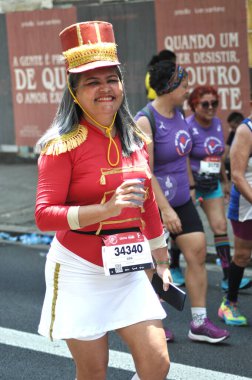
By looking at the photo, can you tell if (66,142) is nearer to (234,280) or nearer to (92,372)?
(92,372)

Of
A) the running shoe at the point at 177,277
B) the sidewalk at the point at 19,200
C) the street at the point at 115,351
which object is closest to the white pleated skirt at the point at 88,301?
the street at the point at 115,351

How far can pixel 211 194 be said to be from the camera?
747 cm

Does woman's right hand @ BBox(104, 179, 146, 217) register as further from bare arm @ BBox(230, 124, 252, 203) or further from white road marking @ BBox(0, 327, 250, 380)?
bare arm @ BBox(230, 124, 252, 203)

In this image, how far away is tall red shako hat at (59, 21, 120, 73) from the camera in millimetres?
3996

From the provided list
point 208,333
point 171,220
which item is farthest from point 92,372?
point 208,333

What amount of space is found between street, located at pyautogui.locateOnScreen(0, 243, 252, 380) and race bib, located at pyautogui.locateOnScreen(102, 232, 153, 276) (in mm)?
1602

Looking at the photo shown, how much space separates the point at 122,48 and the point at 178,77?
24.7 feet

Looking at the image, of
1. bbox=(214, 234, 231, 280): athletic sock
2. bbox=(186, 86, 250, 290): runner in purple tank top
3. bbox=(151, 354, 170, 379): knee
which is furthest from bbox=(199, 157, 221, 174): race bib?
bbox=(151, 354, 170, 379): knee

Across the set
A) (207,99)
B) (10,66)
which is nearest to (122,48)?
(10,66)

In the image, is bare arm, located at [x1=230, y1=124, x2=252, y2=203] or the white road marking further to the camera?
bare arm, located at [x1=230, y1=124, x2=252, y2=203]

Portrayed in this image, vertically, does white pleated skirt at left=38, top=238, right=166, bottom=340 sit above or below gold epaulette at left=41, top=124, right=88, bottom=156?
below

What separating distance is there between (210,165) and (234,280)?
129 centimetres

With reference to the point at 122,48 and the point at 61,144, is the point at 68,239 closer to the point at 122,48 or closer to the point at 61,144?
the point at 61,144

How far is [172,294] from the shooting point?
4.46 metres
